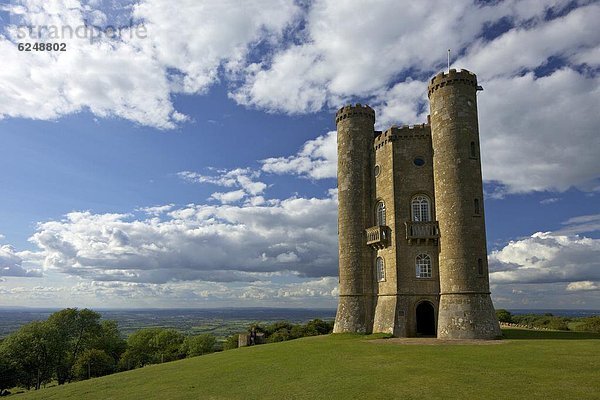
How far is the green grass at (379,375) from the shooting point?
679 inches

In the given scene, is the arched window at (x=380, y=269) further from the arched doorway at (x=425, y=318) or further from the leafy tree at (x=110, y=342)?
the leafy tree at (x=110, y=342)

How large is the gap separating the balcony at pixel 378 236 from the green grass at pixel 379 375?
976 cm

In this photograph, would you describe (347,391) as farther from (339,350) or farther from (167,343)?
(167,343)

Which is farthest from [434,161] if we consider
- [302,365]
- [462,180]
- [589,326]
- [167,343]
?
[167,343]

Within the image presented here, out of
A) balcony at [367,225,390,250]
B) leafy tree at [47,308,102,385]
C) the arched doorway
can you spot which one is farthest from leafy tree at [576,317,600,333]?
leafy tree at [47,308,102,385]

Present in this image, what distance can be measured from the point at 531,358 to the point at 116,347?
53379mm

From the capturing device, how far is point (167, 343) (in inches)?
2467

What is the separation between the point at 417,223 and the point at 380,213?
4706mm

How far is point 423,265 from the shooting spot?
121 ft

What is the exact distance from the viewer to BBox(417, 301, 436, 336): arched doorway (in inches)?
1513

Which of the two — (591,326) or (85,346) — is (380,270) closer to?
(591,326)

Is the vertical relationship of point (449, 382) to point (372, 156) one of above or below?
below

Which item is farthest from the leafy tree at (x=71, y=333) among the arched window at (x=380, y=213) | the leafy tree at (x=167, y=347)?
the arched window at (x=380, y=213)

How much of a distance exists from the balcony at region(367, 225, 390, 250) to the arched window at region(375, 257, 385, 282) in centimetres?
125
